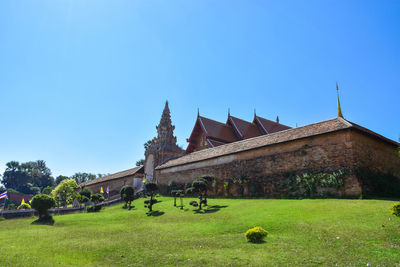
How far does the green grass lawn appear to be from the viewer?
671cm

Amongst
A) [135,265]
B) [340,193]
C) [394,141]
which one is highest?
[394,141]

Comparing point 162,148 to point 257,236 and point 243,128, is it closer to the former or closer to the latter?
point 243,128

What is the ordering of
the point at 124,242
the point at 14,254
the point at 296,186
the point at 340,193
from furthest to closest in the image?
the point at 296,186
the point at 340,193
the point at 124,242
the point at 14,254

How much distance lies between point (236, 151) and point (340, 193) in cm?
825

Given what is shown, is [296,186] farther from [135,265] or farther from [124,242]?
[135,265]

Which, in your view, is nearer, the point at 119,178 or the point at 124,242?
the point at 124,242

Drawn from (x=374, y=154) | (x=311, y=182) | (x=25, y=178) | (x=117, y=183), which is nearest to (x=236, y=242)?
(x=311, y=182)

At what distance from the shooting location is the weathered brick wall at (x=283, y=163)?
48.3 feet

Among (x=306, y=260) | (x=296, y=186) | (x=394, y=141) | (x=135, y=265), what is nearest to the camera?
(x=306, y=260)

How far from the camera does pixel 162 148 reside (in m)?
36.3

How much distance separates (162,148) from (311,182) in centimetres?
2371

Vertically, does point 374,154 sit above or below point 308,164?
above

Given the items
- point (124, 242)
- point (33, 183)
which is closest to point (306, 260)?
point (124, 242)

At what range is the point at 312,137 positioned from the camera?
16359 millimetres
